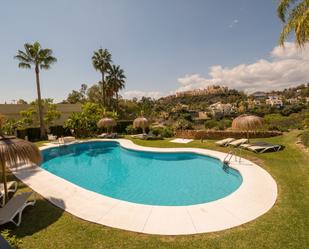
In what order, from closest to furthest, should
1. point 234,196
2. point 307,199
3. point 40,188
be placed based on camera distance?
point 307,199 → point 234,196 → point 40,188

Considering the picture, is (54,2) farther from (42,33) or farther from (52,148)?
(52,148)

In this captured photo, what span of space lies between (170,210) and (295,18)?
1024 centimetres

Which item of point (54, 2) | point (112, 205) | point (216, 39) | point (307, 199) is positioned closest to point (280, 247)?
point (307, 199)

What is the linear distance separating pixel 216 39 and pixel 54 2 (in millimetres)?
13782

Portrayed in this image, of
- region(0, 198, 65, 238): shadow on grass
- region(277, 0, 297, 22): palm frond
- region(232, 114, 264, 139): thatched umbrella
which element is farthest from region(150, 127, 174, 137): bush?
region(0, 198, 65, 238): shadow on grass

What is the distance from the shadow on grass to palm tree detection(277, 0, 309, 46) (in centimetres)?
1191

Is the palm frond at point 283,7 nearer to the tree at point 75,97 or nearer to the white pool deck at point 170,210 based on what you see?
the white pool deck at point 170,210

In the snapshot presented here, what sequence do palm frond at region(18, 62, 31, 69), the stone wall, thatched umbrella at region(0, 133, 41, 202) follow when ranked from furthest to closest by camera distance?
palm frond at region(18, 62, 31, 69) < the stone wall < thatched umbrella at region(0, 133, 41, 202)

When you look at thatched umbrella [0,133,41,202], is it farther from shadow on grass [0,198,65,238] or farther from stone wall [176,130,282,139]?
stone wall [176,130,282,139]

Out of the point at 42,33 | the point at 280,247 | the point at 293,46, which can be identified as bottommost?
the point at 280,247

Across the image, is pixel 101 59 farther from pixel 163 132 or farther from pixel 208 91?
pixel 208 91

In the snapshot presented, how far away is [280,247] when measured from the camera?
4.20 m

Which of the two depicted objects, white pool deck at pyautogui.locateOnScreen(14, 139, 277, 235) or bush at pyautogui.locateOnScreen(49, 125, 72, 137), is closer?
white pool deck at pyautogui.locateOnScreen(14, 139, 277, 235)

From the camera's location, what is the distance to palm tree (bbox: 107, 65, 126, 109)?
3438 centimetres
